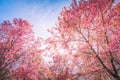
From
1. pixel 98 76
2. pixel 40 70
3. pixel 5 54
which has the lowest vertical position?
pixel 98 76

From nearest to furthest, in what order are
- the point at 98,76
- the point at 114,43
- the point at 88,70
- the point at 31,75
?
1. the point at 114,43
2. the point at 88,70
3. the point at 31,75
4. the point at 98,76

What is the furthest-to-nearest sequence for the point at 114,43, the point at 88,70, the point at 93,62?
the point at 93,62 < the point at 88,70 < the point at 114,43

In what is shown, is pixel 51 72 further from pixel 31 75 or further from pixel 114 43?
pixel 114 43

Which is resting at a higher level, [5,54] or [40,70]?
[5,54]

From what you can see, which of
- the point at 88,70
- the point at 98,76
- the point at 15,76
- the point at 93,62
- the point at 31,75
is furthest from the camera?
the point at 98,76

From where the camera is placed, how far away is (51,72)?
25.1m

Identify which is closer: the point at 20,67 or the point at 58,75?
the point at 20,67

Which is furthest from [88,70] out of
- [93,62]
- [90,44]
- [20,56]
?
[20,56]

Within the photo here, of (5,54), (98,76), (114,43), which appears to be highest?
(5,54)

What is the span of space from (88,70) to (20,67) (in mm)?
6596

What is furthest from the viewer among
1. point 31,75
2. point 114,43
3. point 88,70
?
point 31,75

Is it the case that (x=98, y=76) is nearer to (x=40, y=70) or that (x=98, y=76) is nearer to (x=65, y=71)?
(x=65, y=71)

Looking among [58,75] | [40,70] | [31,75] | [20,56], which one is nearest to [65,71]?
[58,75]

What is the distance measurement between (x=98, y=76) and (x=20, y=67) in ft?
27.8
